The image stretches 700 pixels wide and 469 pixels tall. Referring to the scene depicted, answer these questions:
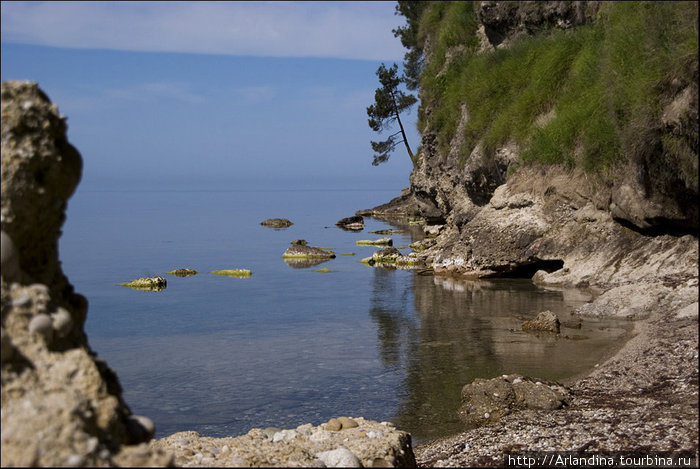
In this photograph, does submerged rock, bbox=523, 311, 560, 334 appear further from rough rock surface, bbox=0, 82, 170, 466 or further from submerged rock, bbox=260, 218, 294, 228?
submerged rock, bbox=260, 218, 294, 228

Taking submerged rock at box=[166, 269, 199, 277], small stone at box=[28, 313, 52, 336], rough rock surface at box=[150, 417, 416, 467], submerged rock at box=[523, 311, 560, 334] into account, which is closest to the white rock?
rough rock surface at box=[150, 417, 416, 467]

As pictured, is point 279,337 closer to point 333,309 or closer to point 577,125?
point 333,309

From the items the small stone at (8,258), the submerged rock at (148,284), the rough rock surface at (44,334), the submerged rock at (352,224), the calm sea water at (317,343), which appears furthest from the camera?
the submerged rock at (352,224)

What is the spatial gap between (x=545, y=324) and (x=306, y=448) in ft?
29.4

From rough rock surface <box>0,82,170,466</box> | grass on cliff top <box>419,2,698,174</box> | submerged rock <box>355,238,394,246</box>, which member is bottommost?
submerged rock <box>355,238,394,246</box>

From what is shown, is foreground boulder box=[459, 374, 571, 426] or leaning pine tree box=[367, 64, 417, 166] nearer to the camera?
foreground boulder box=[459, 374, 571, 426]

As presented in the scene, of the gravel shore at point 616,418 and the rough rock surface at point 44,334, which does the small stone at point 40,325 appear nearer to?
the rough rock surface at point 44,334

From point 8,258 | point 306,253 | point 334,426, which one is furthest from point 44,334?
point 306,253

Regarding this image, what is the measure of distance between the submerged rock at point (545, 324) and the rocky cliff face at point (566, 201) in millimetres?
2606

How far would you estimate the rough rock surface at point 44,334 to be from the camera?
3746mm

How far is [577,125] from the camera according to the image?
2167 centimetres

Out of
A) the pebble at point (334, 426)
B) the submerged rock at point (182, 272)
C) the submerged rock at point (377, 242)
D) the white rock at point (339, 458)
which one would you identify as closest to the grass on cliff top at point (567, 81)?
the submerged rock at point (377, 242)

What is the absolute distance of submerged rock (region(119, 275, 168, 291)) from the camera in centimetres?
2419

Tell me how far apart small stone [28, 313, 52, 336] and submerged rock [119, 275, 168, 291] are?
20330mm
